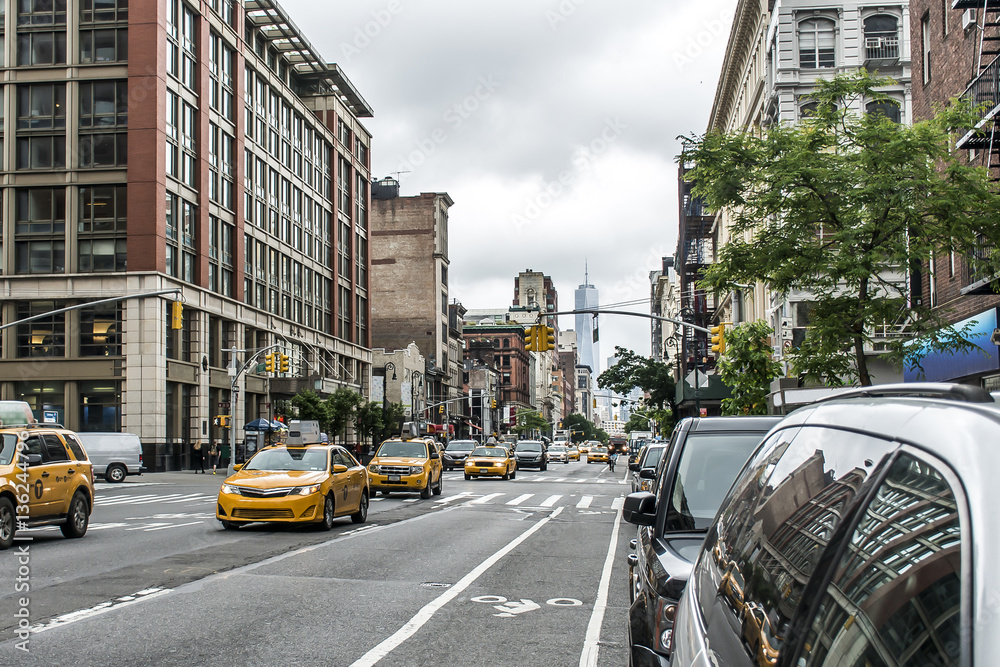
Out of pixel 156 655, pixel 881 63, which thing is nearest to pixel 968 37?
pixel 881 63

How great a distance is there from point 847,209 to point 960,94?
5633 mm

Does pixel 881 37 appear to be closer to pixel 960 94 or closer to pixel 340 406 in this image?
pixel 960 94

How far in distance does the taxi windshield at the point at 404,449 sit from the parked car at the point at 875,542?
1067 inches

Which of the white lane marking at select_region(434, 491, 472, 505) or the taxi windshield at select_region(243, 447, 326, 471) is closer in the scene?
the taxi windshield at select_region(243, 447, 326, 471)

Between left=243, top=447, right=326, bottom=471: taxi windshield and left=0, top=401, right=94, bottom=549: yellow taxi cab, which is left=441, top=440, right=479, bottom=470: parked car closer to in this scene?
left=243, top=447, right=326, bottom=471: taxi windshield

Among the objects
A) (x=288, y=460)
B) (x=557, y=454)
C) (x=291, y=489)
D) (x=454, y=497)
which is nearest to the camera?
(x=291, y=489)

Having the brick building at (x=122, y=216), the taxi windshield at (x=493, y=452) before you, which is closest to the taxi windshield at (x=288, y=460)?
the taxi windshield at (x=493, y=452)

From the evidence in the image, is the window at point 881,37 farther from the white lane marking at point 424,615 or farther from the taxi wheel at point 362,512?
the white lane marking at point 424,615

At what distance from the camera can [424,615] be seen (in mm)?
→ 9156

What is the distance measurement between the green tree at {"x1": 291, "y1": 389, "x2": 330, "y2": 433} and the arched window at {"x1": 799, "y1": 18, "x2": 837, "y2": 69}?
1329 inches

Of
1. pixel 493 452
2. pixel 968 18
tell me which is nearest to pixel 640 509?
pixel 968 18

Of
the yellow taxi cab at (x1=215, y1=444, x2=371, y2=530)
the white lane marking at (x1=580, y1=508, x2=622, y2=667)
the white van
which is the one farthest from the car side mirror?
the white van

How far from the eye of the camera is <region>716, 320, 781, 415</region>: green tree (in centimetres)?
3012

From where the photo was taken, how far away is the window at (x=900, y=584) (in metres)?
1.57
